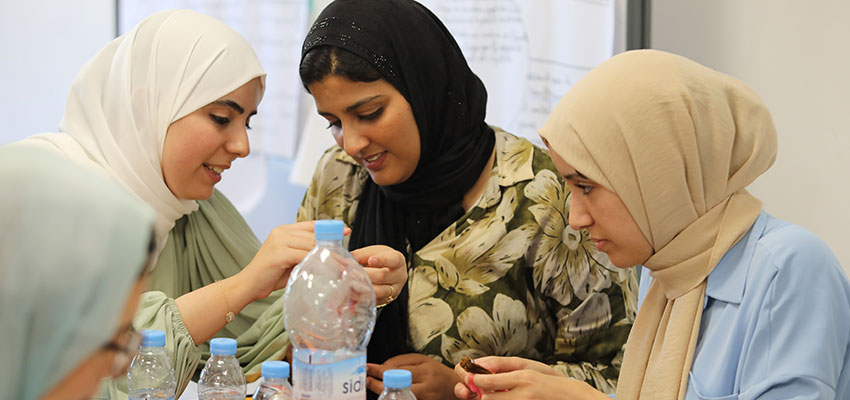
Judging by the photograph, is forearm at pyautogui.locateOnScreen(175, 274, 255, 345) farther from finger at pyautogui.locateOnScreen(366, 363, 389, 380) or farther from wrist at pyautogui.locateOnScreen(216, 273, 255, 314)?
finger at pyautogui.locateOnScreen(366, 363, 389, 380)

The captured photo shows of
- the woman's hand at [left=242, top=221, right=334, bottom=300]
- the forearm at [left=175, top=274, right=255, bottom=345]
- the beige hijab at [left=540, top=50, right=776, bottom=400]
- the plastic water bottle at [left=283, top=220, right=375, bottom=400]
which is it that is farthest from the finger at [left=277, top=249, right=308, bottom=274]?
the beige hijab at [left=540, top=50, right=776, bottom=400]

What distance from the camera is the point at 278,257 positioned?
5.41 feet

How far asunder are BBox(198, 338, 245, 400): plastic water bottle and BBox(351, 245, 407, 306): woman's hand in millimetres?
307

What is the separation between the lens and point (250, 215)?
10.1ft

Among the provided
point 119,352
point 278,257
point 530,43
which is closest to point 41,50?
point 530,43

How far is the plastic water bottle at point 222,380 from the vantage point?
150 centimetres

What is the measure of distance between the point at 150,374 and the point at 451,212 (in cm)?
78

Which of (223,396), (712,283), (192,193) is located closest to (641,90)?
(712,283)

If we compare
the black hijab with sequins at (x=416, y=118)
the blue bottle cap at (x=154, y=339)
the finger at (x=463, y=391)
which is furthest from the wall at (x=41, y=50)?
the finger at (x=463, y=391)

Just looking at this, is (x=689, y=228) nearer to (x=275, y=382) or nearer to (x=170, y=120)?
(x=275, y=382)

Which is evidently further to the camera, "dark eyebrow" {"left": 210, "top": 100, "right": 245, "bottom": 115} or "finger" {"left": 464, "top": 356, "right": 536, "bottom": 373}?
"dark eyebrow" {"left": 210, "top": 100, "right": 245, "bottom": 115}

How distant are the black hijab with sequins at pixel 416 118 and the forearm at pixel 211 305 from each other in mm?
341

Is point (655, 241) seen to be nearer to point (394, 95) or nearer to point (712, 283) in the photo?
point (712, 283)

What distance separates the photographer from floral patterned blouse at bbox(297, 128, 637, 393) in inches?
68.6
